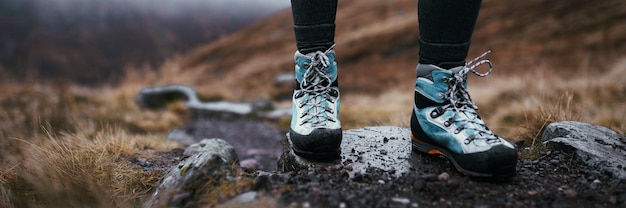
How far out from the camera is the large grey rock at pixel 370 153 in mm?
1809

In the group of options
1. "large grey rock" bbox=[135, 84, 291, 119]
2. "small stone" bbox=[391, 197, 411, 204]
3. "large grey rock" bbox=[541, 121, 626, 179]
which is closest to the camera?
"small stone" bbox=[391, 197, 411, 204]

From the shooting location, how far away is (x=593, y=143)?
6.67 ft

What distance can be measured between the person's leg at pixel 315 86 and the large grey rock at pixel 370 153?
2.8 inches

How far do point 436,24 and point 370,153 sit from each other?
28.3 inches

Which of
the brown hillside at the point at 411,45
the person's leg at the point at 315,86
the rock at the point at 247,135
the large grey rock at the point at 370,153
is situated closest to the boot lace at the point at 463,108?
the large grey rock at the point at 370,153

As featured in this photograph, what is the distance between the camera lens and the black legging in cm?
167

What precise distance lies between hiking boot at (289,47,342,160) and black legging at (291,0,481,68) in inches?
5.3

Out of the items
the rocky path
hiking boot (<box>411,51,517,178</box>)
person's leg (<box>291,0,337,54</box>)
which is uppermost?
person's leg (<box>291,0,337,54</box>)

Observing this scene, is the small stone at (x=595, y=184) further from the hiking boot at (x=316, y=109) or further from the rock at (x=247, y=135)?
the rock at (x=247, y=135)

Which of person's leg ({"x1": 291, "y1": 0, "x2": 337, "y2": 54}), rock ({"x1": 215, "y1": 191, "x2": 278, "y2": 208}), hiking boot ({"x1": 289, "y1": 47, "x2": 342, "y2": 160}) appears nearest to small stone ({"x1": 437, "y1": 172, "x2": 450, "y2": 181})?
hiking boot ({"x1": 289, "y1": 47, "x2": 342, "y2": 160})

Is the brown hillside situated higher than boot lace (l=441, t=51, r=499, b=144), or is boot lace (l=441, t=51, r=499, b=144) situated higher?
boot lace (l=441, t=51, r=499, b=144)

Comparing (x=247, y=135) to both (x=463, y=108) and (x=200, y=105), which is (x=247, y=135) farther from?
(x=463, y=108)

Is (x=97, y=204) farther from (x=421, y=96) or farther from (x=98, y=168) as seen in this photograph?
(x=421, y=96)

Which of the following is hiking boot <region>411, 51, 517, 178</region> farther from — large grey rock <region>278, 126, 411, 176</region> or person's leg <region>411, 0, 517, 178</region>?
large grey rock <region>278, 126, 411, 176</region>
